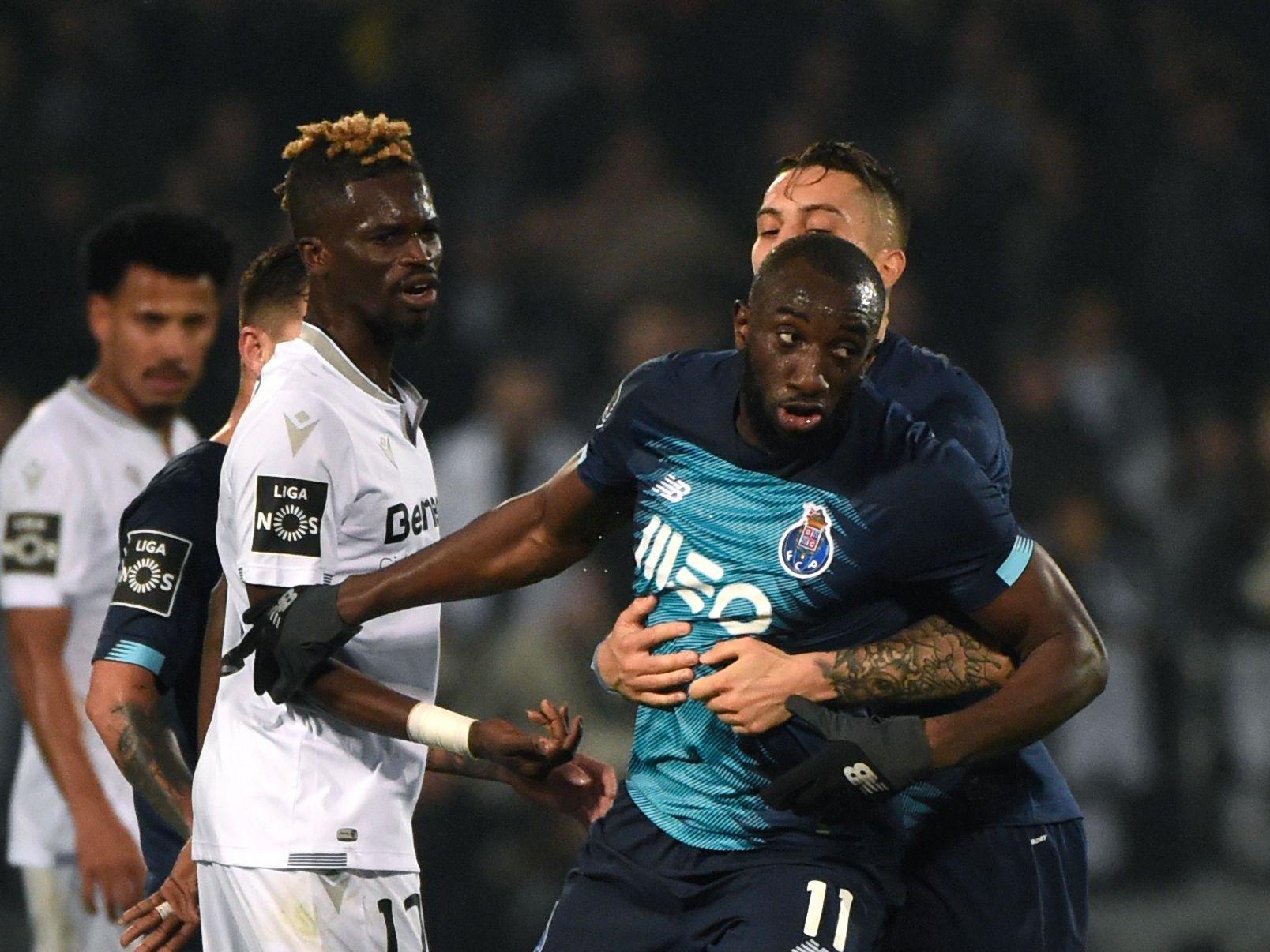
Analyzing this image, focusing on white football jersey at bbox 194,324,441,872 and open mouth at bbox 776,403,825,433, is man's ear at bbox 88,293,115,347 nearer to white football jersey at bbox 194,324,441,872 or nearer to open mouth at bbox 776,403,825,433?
white football jersey at bbox 194,324,441,872

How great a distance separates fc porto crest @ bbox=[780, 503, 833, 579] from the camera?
2836mm

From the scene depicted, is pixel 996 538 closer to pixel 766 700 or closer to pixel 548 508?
pixel 766 700

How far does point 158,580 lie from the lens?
11.6 feet

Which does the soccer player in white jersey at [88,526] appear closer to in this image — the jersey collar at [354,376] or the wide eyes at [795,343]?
the jersey collar at [354,376]

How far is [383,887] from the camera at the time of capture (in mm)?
3184

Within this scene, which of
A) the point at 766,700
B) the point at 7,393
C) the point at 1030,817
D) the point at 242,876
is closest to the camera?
the point at 766,700

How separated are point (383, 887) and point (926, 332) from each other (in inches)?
218

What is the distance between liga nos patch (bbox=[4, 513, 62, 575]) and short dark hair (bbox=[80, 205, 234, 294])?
0.68 meters

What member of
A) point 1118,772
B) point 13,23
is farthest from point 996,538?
point 13,23

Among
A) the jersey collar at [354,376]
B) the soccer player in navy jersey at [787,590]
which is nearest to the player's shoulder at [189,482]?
the jersey collar at [354,376]

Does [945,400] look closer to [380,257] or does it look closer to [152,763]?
[380,257]

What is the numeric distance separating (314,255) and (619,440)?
2.60 ft

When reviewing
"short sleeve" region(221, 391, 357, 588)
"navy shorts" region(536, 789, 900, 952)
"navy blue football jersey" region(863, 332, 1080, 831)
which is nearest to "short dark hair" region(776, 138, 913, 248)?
"navy blue football jersey" region(863, 332, 1080, 831)

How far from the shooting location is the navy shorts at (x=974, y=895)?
3.29m
